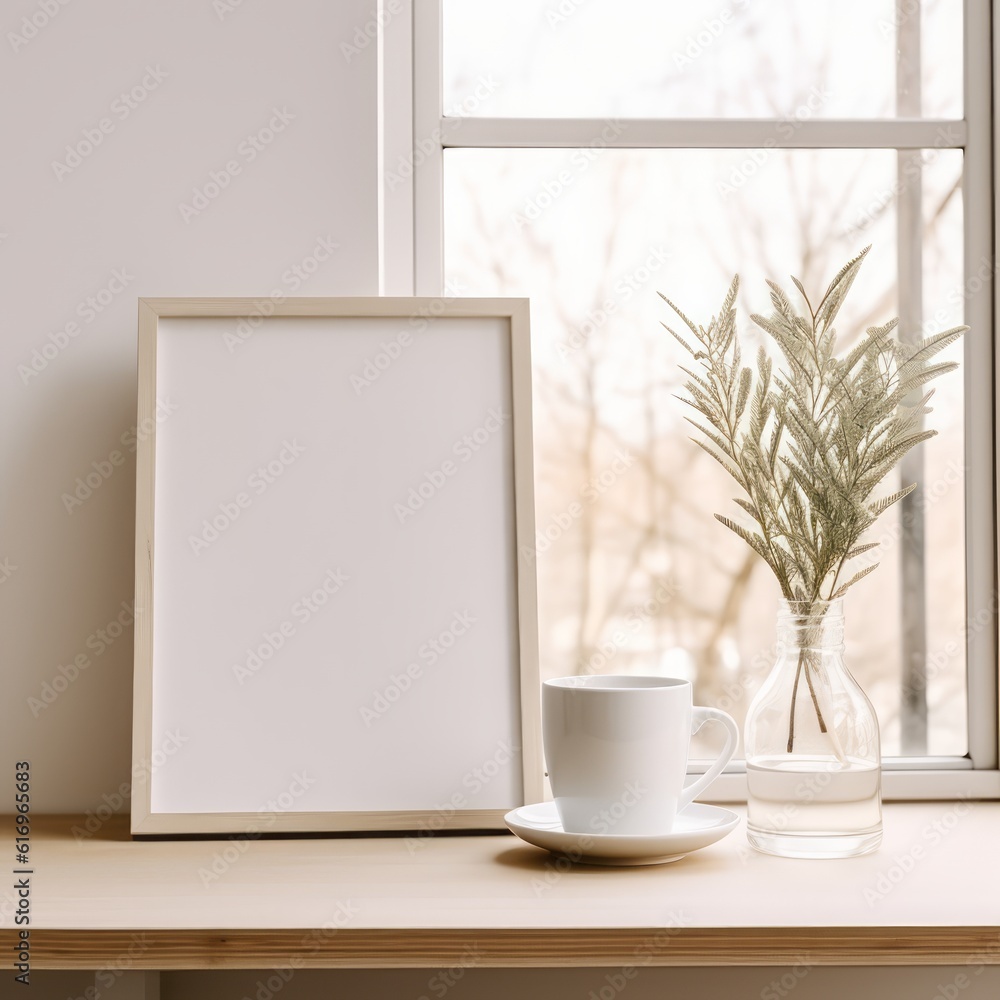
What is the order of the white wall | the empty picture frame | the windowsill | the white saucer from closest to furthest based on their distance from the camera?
1. the windowsill
2. the white saucer
3. the empty picture frame
4. the white wall

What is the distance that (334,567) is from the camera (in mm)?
963

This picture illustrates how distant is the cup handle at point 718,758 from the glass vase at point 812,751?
0.02 m

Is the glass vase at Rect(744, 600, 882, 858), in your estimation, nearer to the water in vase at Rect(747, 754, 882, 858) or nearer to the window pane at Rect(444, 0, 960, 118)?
the water in vase at Rect(747, 754, 882, 858)

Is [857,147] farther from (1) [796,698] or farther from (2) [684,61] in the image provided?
(1) [796,698]

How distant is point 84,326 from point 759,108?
0.76 meters

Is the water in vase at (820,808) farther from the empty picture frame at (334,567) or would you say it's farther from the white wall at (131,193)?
the white wall at (131,193)

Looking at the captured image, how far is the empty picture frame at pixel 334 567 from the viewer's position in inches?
36.7

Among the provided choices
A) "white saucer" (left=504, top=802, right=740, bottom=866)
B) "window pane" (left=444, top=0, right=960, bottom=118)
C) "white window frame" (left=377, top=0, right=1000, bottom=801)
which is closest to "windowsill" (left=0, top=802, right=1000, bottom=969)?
"white saucer" (left=504, top=802, right=740, bottom=866)

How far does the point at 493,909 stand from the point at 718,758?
26 centimetres

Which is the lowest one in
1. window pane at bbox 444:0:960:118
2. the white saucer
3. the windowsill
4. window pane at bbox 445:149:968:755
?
the windowsill

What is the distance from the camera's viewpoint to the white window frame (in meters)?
1.09

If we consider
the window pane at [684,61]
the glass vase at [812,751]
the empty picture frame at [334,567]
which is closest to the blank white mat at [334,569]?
the empty picture frame at [334,567]

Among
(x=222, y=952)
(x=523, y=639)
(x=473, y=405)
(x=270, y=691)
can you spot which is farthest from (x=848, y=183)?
(x=222, y=952)

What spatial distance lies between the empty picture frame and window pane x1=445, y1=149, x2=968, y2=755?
15cm
